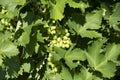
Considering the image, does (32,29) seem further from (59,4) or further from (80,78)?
(80,78)

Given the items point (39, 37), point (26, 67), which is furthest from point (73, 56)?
point (26, 67)

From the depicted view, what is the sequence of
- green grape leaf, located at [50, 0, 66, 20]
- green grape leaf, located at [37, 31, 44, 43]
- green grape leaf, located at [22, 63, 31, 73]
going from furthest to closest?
1. green grape leaf, located at [22, 63, 31, 73]
2. green grape leaf, located at [37, 31, 44, 43]
3. green grape leaf, located at [50, 0, 66, 20]

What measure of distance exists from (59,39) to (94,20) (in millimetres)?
258

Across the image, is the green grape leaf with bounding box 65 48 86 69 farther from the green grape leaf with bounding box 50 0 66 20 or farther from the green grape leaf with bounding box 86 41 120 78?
the green grape leaf with bounding box 50 0 66 20

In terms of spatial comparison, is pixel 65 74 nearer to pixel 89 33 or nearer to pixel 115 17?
pixel 89 33

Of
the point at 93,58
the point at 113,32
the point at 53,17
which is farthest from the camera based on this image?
the point at 113,32

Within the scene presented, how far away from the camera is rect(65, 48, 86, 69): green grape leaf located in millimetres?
2258

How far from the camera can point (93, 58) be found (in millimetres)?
2332

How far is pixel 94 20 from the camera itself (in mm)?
2383

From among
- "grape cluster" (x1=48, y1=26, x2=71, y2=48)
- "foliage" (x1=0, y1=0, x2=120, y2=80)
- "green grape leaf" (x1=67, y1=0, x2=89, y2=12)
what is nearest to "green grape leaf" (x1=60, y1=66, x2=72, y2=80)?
"foliage" (x1=0, y1=0, x2=120, y2=80)

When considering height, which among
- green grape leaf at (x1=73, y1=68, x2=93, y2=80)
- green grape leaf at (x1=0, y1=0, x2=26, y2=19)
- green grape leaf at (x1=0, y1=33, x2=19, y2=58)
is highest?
green grape leaf at (x1=0, y1=0, x2=26, y2=19)

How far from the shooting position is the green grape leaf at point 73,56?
7.41 feet

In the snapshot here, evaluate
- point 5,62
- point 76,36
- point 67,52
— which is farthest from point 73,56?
point 5,62

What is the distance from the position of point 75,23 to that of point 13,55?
1.41 ft
